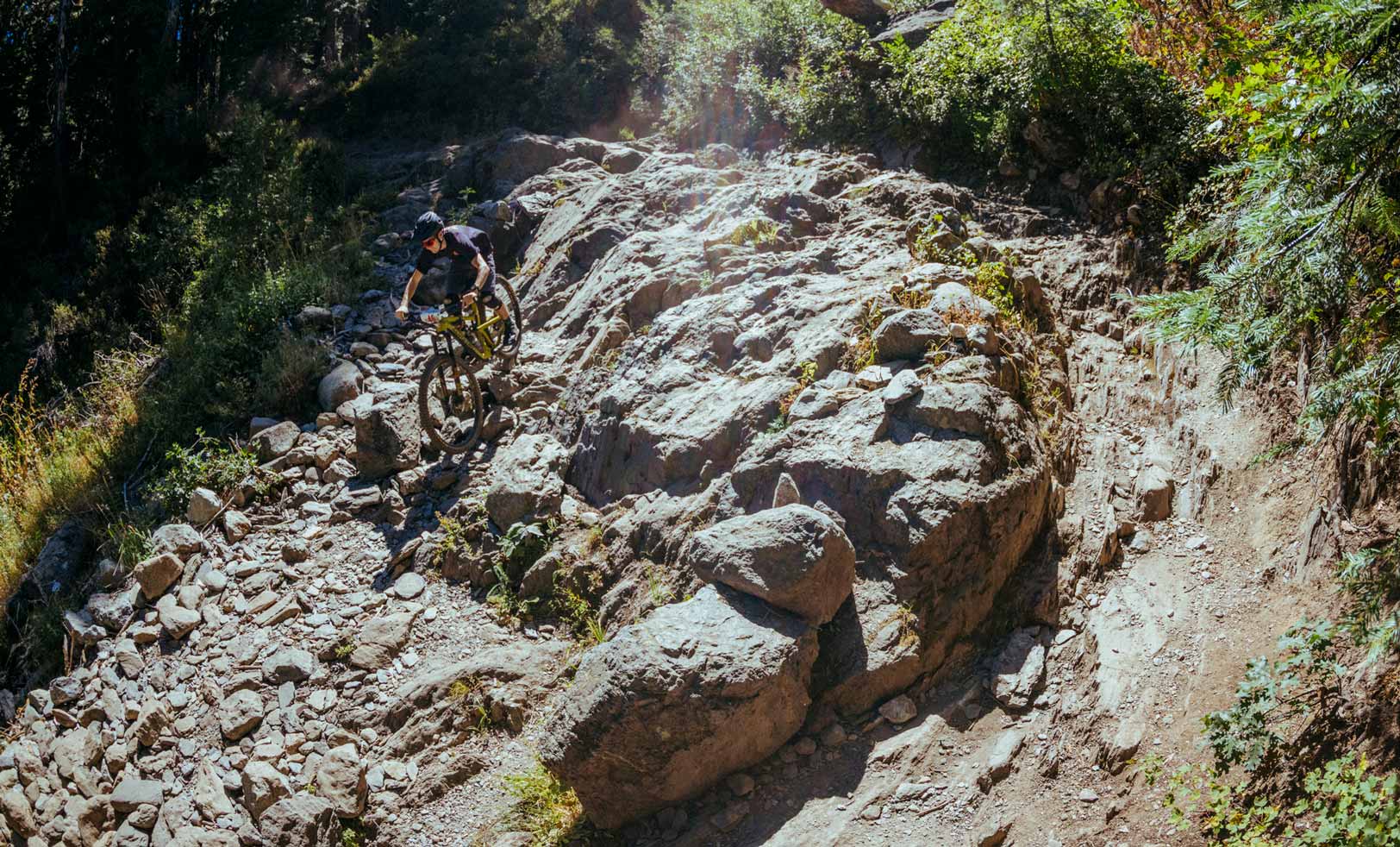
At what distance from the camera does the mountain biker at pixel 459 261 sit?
7.86 meters

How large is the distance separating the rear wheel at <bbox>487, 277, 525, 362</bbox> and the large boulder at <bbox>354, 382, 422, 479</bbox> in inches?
45.6

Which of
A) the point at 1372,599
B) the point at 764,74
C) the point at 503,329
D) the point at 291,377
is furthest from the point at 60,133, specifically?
the point at 1372,599

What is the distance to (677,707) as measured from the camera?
4281mm

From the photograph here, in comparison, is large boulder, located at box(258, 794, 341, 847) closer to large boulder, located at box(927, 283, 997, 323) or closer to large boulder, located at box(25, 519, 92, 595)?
large boulder, located at box(25, 519, 92, 595)

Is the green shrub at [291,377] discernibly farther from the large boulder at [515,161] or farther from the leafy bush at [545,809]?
the leafy bush at [545,809]

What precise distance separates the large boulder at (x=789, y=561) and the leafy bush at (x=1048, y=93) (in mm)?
4642

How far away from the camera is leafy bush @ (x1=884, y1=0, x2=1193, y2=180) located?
7.41 m

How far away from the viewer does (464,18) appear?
1889 cm

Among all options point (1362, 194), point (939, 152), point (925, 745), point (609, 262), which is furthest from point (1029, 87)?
point (925, 745)

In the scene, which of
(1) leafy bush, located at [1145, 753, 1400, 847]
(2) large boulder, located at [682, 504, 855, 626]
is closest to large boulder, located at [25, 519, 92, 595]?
(2) large boulder, located at [682, 504, 855, 626]

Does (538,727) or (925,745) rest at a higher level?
(925,745)

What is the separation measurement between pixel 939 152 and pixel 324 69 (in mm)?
15992

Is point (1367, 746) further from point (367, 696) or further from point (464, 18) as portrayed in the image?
point (464, 18)

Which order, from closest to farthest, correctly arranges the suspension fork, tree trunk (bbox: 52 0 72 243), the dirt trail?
the dirt trail, the suspension fork, tree trunk (bbox: 52 0 72 243)
